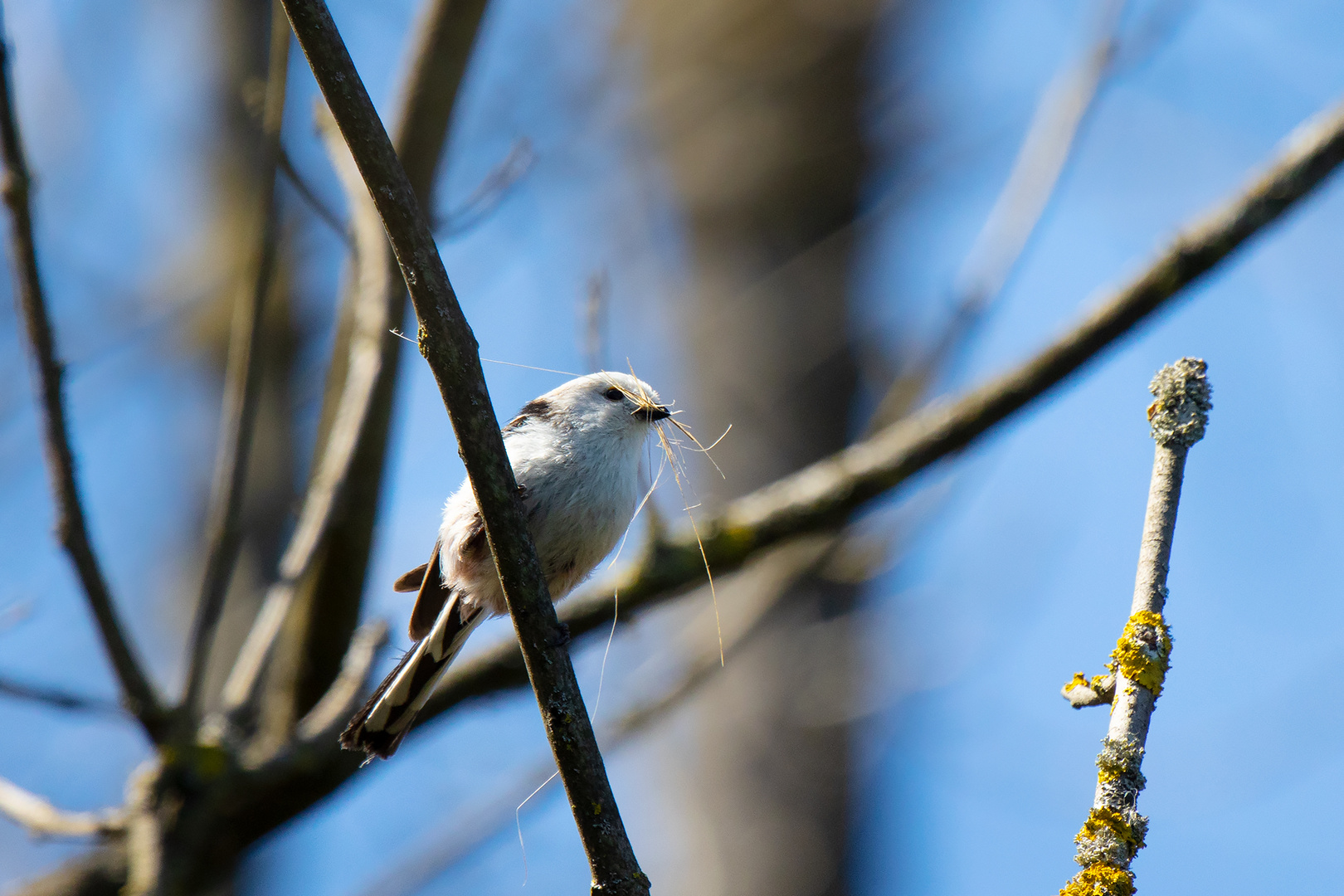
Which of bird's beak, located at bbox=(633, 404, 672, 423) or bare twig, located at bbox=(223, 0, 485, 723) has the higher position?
bare twig, located at bbox=(223, 0, 485, 723)

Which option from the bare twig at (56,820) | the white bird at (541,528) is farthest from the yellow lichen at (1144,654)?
the bare twig at (56,820)

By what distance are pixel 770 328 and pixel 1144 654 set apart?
343cm

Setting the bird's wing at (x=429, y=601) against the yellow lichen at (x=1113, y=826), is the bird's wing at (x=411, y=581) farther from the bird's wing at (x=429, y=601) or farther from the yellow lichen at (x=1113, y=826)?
the yellow lichen at (x=1113, y=826)

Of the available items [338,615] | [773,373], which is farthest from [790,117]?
Result: [338,615]

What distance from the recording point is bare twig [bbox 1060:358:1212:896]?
1.37 metres

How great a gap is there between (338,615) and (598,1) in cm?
373

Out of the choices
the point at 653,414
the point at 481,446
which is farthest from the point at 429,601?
the point at 481,446

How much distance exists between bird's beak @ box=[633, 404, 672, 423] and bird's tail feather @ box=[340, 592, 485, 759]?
2.07 feet

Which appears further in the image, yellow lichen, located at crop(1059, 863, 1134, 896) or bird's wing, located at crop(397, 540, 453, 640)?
bird's wing, located at crop(397, 540, 453, 640)

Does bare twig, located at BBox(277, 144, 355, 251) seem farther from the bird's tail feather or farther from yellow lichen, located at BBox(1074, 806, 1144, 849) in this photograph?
yellow lichen, located at BBox(1074, 806, 1144, 849)

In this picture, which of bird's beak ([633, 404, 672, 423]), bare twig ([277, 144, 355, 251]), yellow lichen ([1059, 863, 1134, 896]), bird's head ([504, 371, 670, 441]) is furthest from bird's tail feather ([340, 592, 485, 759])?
yellow lichen ([1059, 863, 1134, 896])

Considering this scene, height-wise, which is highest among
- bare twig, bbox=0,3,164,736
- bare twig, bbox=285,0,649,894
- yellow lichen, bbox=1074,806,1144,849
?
bare twig, bbox=0,3,164,736

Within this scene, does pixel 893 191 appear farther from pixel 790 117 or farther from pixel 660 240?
pixel 660 240

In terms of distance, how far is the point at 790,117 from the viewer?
5082 mm
